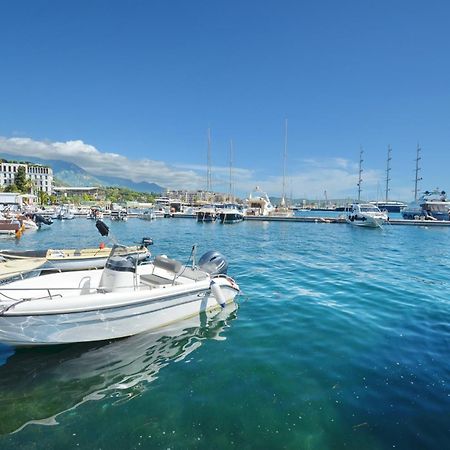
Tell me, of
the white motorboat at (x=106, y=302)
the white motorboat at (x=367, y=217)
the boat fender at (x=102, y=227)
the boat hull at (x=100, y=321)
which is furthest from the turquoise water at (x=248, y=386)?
the white motorboat at (x=367, y=217)

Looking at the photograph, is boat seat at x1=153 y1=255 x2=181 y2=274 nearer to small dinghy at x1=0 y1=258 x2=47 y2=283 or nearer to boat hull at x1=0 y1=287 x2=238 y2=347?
boat hull at x1=0 y1=287 x2=238 y2=347

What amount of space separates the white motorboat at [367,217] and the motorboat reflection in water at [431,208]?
22.0 m

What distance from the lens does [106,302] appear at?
243 inches

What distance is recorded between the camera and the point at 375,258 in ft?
69.8

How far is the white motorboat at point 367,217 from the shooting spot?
5212cm

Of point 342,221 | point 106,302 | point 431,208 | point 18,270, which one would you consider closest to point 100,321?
point 106,302

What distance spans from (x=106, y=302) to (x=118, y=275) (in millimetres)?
900

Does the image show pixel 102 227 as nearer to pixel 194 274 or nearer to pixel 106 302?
pixel 106 302

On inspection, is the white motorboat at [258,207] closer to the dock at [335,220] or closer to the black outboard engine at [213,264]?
the dock at [335,220]

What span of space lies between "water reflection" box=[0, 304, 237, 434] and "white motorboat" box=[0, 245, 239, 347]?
388 mm

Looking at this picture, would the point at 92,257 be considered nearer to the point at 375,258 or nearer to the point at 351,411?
the point at 351,411

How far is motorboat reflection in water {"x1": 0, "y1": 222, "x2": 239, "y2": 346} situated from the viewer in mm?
5637

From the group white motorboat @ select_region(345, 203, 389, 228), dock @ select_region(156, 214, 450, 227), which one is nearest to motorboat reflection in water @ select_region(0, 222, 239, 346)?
white motorboat @ select_region(345, 203, 389, 228)

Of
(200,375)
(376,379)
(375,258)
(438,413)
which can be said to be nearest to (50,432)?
(200,375)
